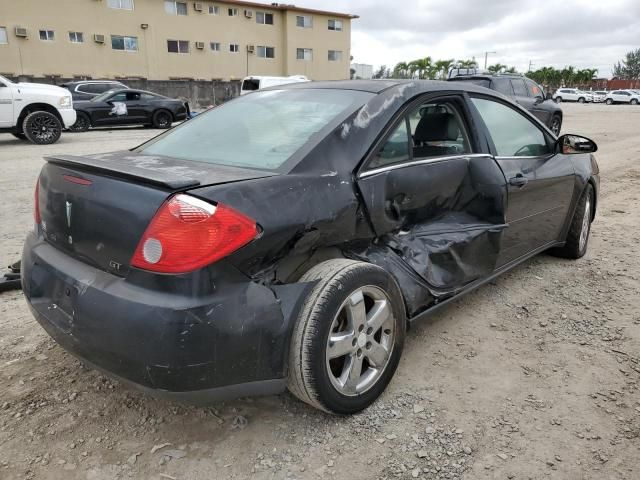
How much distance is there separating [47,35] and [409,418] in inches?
1369

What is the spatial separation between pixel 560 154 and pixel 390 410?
2695 millimetres

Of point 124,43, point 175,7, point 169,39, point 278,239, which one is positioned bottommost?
point 278,239

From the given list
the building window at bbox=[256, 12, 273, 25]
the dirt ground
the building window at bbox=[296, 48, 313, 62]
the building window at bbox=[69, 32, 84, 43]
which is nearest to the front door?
the dirt ground

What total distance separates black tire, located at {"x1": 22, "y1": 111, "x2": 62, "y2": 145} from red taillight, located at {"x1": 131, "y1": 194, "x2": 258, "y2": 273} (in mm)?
11507

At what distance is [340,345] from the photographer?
2.22 m

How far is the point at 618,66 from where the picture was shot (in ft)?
363

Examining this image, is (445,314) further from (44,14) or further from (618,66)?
(618,66)

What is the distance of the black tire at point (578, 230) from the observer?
429 cm

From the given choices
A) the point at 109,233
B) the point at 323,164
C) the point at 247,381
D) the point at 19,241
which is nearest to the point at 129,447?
the point at 247,381

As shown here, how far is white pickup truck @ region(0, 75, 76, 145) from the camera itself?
36.5 feet

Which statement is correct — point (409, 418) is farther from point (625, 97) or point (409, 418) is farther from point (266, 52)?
point (625, 97)

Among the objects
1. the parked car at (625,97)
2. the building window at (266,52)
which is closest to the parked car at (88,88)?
the building window at (266,52)

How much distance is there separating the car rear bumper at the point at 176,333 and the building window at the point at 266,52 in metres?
40.2

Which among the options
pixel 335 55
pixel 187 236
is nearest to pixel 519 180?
pixel 187 236
